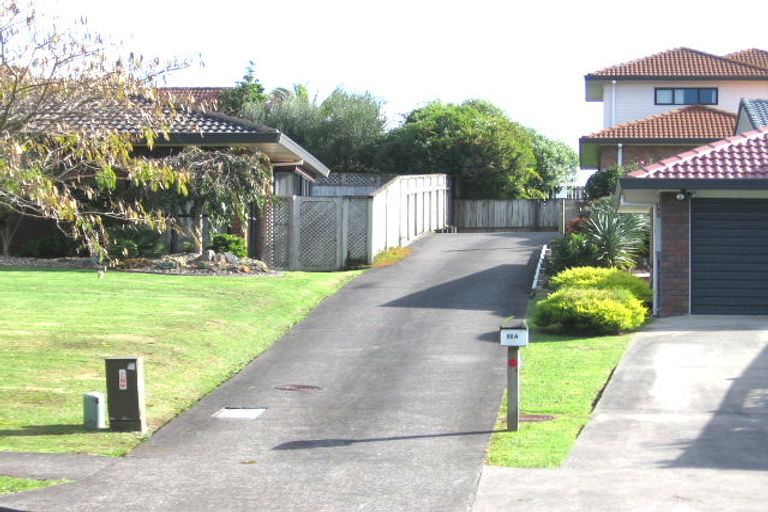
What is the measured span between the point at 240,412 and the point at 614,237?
13.6 meters

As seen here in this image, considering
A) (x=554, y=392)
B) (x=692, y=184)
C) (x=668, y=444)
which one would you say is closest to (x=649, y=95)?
(x=692, y=184)

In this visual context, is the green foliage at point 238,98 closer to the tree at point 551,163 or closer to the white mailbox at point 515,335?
the tree at point 551,163

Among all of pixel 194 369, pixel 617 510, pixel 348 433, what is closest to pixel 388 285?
pixel 194 369

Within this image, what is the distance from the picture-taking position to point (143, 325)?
738 inches

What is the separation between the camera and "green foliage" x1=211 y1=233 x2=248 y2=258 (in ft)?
88.3

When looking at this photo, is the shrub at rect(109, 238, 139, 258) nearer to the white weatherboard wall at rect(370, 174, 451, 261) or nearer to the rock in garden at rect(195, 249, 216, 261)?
the rock in garden at rect(195, 249, 216, 261)

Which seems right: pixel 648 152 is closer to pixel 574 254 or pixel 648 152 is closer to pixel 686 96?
pixel 686 96

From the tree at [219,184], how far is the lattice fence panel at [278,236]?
152cm

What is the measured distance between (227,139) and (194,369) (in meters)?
11.1

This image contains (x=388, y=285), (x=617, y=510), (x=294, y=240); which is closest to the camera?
(x=617, y=510)

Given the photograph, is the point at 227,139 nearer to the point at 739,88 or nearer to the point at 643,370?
the point at 643,370

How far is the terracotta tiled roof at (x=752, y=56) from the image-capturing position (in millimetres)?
51594

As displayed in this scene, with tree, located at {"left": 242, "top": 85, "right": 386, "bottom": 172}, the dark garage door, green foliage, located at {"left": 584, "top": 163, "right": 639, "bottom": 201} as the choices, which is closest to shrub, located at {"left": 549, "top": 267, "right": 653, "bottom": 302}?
the dark garage door

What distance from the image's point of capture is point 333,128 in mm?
51562
